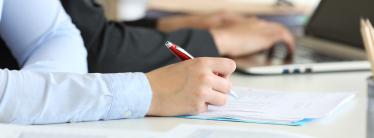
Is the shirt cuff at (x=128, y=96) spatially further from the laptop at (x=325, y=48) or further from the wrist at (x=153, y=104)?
the laptop at (x=325, y=48)

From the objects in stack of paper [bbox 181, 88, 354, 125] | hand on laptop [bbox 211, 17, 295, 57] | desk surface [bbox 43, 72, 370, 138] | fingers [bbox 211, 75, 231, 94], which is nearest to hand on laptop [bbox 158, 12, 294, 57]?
hand on laptop [bbox 211, 17, 295, 57]

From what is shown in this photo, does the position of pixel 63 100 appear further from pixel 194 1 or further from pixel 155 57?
pixel 194 1

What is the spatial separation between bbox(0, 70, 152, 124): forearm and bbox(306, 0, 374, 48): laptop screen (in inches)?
27.8

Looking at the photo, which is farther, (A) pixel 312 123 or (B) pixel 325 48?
(B) pixel 325 48

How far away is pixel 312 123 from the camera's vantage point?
867 millimetres

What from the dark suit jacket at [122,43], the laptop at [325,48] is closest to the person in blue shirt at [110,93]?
the dark suit jacket at [122,43]

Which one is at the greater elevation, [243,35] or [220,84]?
[243,35]

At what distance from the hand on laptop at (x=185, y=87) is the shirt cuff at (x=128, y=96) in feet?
0.04

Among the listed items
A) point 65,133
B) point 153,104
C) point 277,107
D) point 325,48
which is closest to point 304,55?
point 325,48

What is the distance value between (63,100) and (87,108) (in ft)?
0.10

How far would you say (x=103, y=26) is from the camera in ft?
4.40

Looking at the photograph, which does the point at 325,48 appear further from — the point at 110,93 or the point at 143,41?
the point at 110,93

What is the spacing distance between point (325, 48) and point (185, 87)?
0.74 meters

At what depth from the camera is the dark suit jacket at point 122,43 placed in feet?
4.11
